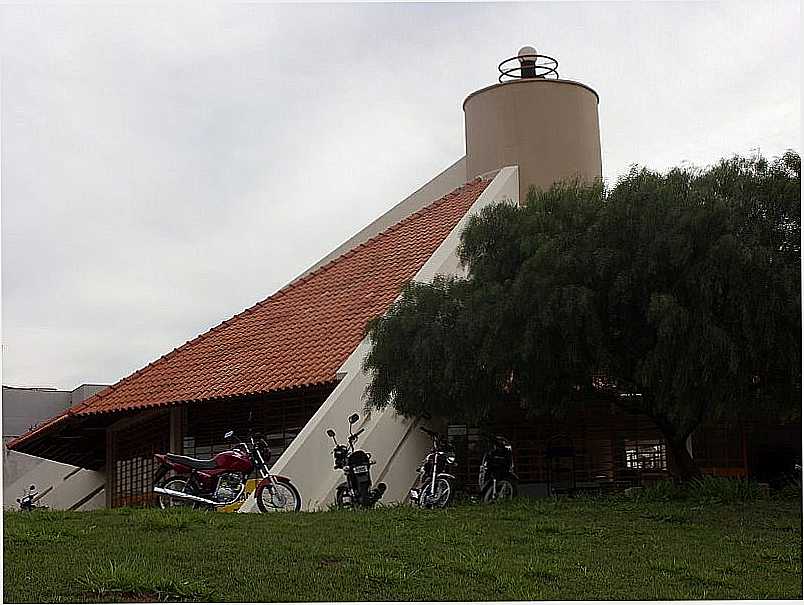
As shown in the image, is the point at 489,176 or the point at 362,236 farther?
the point at 362,236

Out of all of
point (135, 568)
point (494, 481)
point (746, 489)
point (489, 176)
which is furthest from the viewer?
point (489, 176)

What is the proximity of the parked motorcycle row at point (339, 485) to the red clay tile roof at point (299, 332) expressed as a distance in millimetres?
1901

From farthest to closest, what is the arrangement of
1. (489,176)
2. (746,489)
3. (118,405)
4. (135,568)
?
1. (489,176)
2. (118,405)
3. (746,489)
4. (135,568)

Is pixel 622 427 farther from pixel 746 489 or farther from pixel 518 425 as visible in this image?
pixel 746 489

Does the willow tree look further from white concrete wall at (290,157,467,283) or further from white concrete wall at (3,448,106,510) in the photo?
white concrete wall at (3,448,106,510)

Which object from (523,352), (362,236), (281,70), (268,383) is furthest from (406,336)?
(362,236)

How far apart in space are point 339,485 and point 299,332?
496 centimetres

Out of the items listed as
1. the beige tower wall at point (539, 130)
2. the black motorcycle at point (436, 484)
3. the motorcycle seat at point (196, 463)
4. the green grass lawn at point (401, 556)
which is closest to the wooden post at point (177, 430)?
the motorcycle seat at point (196, 463)

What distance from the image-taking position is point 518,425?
669 inches

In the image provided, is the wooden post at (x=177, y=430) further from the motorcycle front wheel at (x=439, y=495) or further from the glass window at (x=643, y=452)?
the glass window at (x=643, y=452)

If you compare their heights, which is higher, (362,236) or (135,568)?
(362,236)

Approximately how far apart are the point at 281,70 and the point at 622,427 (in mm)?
7823

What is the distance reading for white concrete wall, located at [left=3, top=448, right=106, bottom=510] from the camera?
2381cm

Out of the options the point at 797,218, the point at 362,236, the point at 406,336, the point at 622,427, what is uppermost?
the point at 362,236
